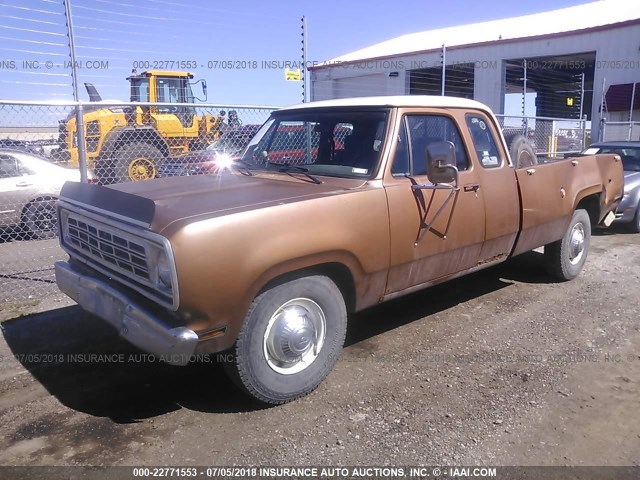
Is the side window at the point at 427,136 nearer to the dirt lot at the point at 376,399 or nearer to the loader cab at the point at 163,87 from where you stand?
the dirt lot at the point at 376,399

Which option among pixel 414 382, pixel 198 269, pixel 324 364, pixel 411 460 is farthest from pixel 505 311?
pixel 198 269

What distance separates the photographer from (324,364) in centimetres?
360

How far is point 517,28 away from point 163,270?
26632 mm

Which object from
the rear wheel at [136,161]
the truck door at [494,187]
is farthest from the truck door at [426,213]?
the rear wheel at [136,161]

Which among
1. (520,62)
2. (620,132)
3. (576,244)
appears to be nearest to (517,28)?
(520,62)

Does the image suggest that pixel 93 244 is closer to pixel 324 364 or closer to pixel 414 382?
pixel 324 364

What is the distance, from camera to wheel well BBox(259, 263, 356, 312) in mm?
3260

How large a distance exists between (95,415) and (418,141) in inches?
117

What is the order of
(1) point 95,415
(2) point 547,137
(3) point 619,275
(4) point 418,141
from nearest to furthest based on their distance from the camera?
(1) point 95,415 → (4) point 418,141 → (3) point 619,275 → (2) point 547,137

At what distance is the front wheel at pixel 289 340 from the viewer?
317 centimetres

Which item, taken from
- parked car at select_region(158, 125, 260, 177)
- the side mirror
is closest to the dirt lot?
the side mirror

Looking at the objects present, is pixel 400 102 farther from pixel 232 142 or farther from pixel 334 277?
pixel 232 142

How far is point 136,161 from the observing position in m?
9.24

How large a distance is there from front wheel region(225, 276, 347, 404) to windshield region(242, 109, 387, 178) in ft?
3.24
